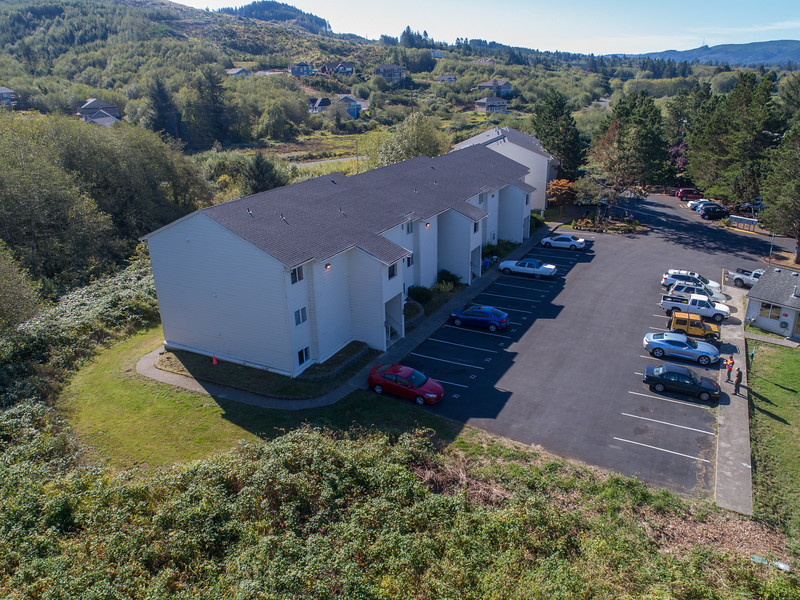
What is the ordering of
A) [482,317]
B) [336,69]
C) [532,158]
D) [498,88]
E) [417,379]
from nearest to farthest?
[417,379] < [482,317] < [532,158] < [498,88] < [336,69]

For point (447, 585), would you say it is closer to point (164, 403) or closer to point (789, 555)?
point (789, 555)

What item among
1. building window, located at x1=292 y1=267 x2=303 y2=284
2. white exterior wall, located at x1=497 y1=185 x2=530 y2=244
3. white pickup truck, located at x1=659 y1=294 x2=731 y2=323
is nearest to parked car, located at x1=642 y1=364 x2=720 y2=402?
white pickup truck, located at x1=659 y1=294 x2=731 y2=323

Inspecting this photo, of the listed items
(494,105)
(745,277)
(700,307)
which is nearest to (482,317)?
(700,307)

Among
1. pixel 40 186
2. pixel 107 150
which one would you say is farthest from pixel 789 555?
pixel 107 150

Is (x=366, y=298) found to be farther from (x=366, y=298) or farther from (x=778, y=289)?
(x=778, y=289)

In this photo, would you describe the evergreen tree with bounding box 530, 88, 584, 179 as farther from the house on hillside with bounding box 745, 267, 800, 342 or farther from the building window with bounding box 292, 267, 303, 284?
the building window with bounding box 292, 267, 303, 284

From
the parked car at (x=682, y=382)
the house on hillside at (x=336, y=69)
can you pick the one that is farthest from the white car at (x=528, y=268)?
the house on hillside at (x=336, y=69)
